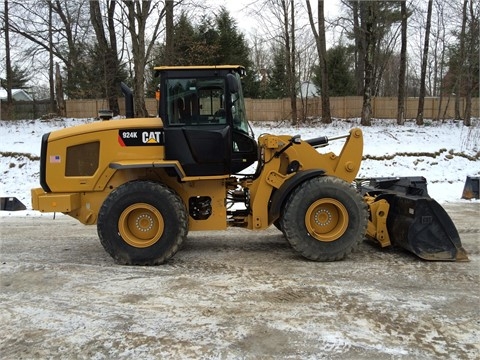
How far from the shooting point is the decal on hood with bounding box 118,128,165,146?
6094mm

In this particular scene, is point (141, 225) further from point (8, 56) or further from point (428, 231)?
point (8, 56)

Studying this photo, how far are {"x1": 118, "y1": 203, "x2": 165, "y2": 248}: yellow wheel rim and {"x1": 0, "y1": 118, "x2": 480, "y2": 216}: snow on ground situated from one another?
5448mm

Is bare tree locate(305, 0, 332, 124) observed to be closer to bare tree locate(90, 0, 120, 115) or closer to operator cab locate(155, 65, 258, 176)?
bare tree locate(90, 0, 120, 115)

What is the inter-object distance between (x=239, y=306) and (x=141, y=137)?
2.71 meters

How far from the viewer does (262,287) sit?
5.07m

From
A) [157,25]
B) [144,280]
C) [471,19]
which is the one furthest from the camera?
[471,19]

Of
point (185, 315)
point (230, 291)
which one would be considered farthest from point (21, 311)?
point (230, 291)

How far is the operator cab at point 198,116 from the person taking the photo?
20.0 ft

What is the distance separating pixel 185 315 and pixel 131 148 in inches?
102

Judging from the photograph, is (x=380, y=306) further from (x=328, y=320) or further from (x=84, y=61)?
(x=84, y=61)

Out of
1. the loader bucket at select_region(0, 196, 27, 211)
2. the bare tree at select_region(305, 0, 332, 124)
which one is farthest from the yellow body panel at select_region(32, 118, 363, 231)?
the bare tree at select_region(305, 0, 332, 124)

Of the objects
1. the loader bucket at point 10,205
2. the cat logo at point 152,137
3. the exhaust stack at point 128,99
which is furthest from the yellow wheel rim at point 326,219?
the loader bucket at point 10,205

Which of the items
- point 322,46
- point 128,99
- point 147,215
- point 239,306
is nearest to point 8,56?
point 322,46

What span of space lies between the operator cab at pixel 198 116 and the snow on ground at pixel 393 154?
19.5 ft
